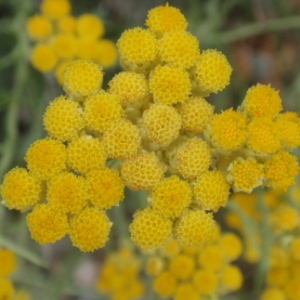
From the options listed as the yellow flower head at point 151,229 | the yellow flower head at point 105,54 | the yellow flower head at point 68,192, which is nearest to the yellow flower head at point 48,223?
the yellow flower head at point 68,192

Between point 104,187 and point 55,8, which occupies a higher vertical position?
point 55,8

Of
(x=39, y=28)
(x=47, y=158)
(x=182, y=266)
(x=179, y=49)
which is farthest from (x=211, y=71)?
(x=39, y=28)

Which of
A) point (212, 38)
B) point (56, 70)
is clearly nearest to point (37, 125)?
point (56, 70)

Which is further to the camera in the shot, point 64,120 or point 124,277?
point 124,277

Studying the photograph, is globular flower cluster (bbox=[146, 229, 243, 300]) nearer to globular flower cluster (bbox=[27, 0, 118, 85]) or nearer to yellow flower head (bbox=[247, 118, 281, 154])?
yellow flower head (bbox=[247, 118, 281, 154])

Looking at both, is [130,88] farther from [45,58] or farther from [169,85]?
[45,58]

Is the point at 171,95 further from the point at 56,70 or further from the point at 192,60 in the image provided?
the point at 56,70
